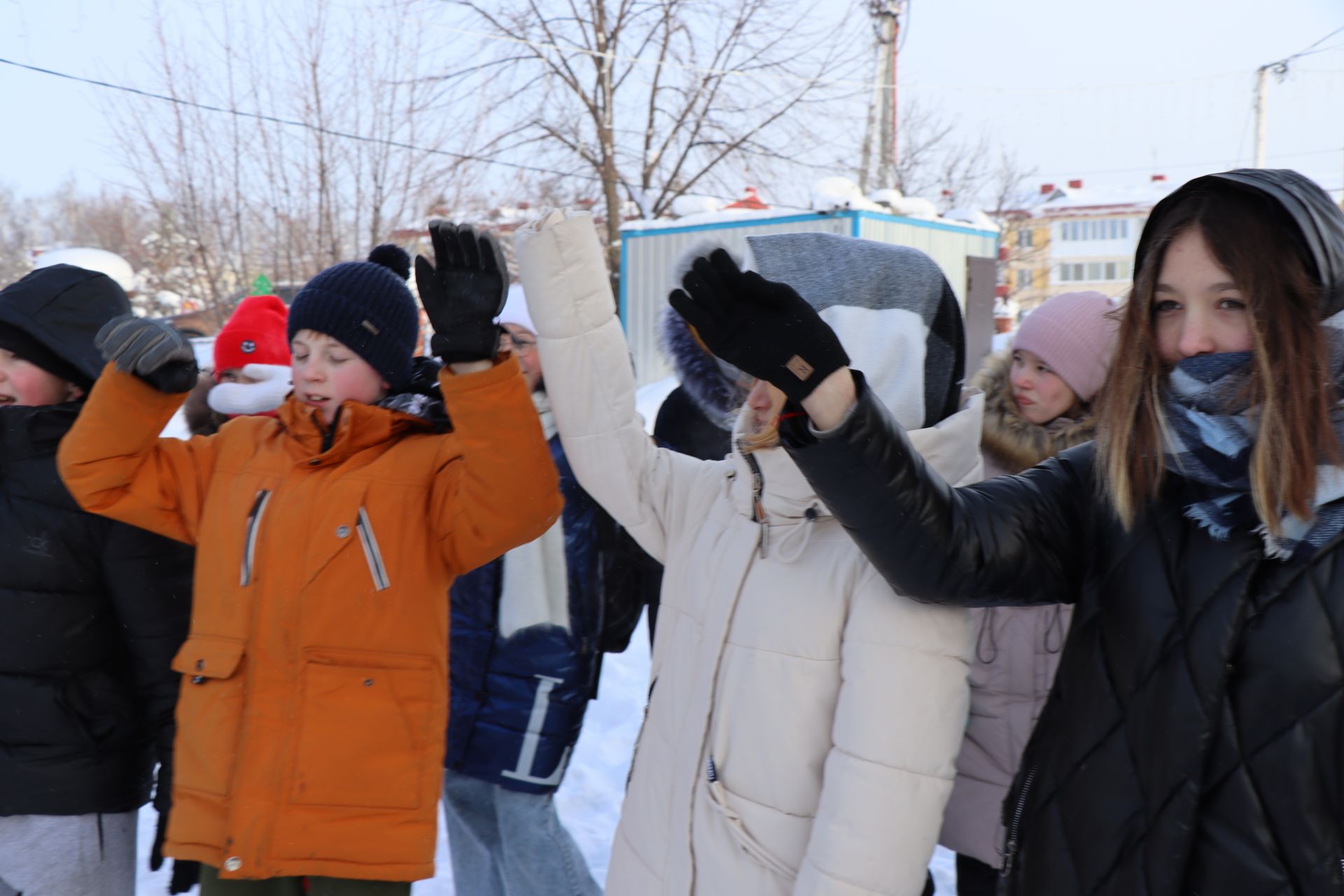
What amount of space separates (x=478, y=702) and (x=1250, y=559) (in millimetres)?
1898

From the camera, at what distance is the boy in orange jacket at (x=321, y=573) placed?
6.00ft

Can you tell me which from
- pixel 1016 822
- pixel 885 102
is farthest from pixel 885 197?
pixel 1016 822

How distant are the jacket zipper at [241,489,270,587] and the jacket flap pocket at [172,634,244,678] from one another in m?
0.11

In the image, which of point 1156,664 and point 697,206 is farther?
point 697,206

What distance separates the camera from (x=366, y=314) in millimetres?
2039

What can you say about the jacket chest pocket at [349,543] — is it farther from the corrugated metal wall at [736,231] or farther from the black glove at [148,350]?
the corrugated metal wall at [736,231]

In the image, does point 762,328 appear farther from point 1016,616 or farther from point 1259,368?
point 1016,616

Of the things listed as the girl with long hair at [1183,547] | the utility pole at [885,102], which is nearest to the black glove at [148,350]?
the girl with long hair at [1183,547]

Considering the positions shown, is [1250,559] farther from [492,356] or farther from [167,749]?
[167,749]

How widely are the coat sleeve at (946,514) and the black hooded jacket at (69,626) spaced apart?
61.5 inches

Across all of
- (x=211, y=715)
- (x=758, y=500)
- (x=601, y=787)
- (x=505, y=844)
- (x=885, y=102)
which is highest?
(x=885, y=102)

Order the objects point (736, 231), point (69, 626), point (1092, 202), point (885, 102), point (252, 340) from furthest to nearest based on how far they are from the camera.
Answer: point (1092, 202), point (885, 102), point (736, 231), point (252, 340), point (69, 626)

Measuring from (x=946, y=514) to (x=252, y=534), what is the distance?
4.31ft

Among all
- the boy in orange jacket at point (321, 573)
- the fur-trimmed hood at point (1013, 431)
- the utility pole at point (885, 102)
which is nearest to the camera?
the boy in orange jacket at point (321, 573)
